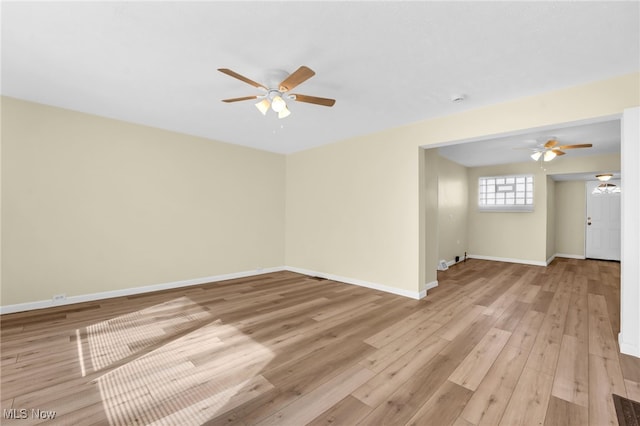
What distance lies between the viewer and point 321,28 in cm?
198

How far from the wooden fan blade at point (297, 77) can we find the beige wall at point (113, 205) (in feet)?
9.89

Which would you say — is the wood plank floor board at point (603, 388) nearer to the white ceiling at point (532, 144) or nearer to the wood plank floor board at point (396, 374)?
the wood plank floor board at point (396, 374)

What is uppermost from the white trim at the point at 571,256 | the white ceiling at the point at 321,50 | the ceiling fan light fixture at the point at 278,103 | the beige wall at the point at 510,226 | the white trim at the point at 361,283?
the white ceiling at the point at 321,50

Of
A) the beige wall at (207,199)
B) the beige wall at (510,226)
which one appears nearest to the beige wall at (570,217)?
the beige wall at (510,226)

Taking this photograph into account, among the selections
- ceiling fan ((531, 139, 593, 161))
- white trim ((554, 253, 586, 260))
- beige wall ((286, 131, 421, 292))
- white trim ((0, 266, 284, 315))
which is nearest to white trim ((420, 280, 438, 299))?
beige wall ((286, 131, 421, 292))

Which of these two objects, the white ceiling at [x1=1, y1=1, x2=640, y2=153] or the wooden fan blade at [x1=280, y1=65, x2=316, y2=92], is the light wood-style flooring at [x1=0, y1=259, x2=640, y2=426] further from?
the white ceiling at [x1=1, y1=1, x2=640, y2=153]

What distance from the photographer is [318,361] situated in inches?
90.1

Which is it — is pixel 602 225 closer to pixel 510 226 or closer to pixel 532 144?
pixel 510 226

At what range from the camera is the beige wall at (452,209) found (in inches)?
246

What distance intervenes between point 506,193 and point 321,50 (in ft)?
23.0

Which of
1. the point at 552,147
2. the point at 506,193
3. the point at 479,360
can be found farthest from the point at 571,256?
the point at 479,360

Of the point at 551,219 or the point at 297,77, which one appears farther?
the point at 551,219

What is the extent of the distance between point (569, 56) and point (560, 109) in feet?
2.54

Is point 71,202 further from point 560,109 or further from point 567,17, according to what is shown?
point 560,109
